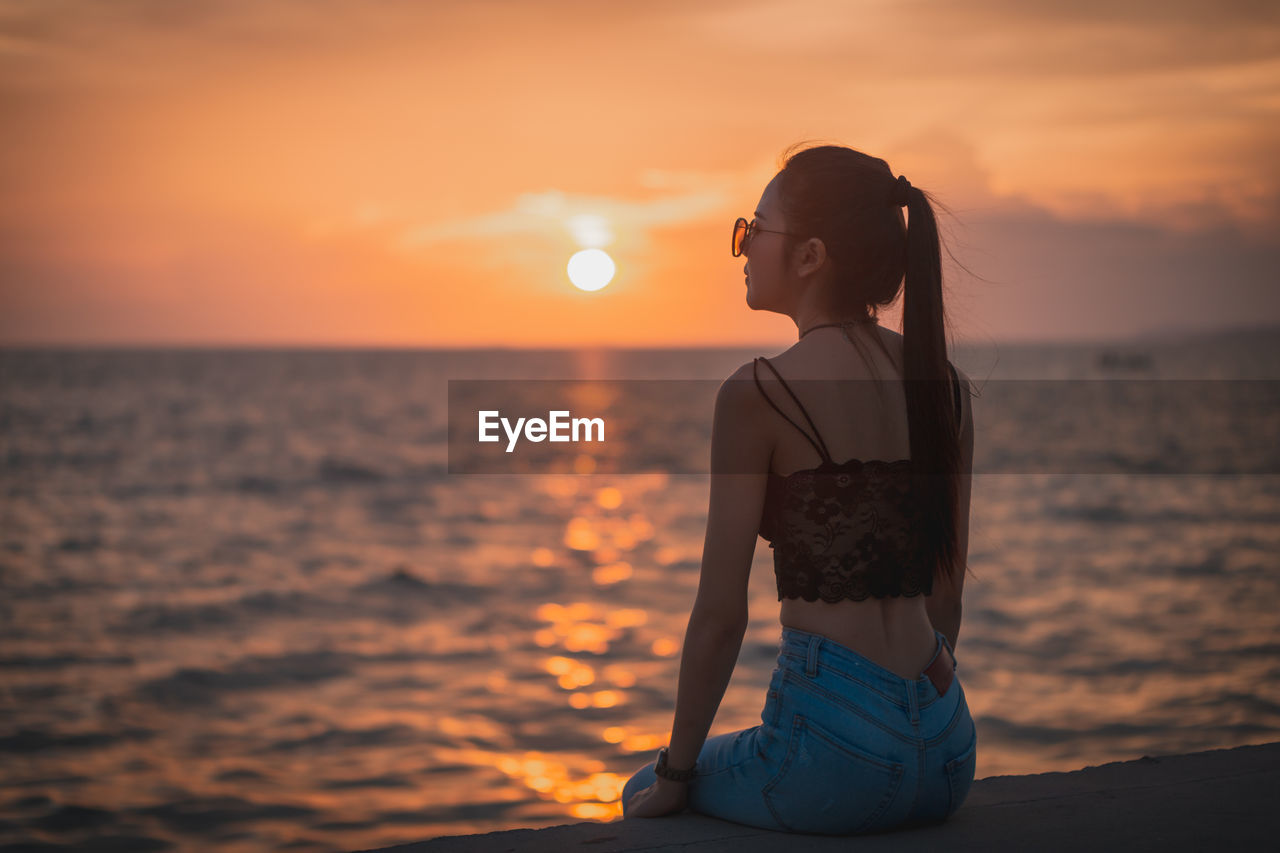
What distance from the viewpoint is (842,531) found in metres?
2.22

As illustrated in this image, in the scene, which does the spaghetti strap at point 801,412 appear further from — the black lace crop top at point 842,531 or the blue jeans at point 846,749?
Answer: the blue jeans at point 846,749

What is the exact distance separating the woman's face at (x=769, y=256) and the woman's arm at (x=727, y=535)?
29cm

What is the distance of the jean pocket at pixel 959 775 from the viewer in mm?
2250

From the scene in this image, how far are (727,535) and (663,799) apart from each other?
690mm

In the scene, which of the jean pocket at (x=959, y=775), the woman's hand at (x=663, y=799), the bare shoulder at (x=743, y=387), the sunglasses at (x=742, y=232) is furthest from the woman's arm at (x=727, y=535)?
the jean pocket at (x=959, y=775)

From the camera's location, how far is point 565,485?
29844 millimetres

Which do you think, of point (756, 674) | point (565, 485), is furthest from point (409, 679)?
point (565, 485)

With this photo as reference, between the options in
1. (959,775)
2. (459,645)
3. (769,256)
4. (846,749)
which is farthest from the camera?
(459,645)

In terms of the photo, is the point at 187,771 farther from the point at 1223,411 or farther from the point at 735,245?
the point at 1223,411

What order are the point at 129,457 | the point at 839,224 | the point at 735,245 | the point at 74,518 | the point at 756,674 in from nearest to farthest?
the point at 839,224 → the point at 735,245 → the point at 756,674 → the point at 74,518 → the point at 129,457

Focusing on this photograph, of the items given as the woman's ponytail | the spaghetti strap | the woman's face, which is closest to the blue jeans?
the woman's ponytail

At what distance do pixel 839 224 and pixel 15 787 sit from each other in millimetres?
7386

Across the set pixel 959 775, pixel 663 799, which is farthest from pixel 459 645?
pixel 959 775

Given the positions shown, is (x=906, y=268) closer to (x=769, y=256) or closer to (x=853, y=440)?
(x=769, y=256)
